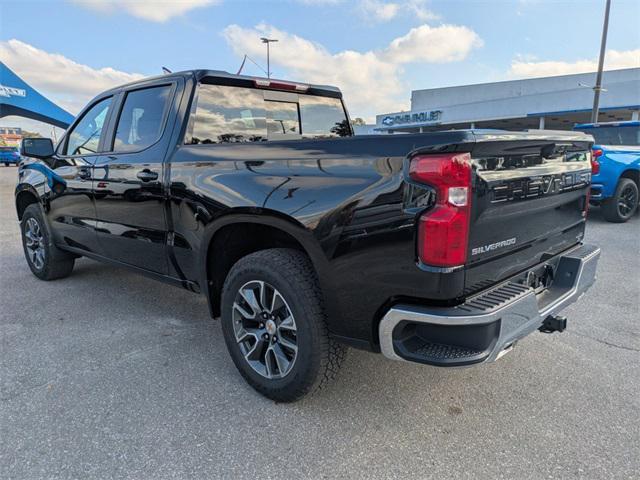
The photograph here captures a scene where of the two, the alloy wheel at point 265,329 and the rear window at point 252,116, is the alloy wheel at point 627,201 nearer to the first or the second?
the rear window at point 252,116

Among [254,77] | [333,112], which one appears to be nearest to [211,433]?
[254,77]

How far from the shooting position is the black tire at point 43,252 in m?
4.65

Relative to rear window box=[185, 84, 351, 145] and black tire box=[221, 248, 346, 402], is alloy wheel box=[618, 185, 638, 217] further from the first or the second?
black tire box=[221, 248, 346, 402]

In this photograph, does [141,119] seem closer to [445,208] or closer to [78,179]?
[78,179]

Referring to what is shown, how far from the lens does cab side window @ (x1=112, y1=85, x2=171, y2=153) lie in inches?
130

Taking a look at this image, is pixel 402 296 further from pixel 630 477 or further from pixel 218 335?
pixel 218 335

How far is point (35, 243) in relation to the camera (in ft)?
16.1

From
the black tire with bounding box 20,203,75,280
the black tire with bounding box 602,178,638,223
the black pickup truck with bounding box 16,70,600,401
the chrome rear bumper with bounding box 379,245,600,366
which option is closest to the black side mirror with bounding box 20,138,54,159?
the black tire with bounding box 20,203,75,280

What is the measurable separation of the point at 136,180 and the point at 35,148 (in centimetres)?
173

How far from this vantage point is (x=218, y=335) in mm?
3547

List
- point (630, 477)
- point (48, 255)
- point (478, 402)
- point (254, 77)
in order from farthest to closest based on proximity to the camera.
→ point (48, 255) < point (254, 77) < point (478, 402) < point (630, 477)

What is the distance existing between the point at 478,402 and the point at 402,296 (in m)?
1.07

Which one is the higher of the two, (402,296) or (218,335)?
(402,296)

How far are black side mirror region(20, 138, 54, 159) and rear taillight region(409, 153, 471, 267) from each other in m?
3.92
